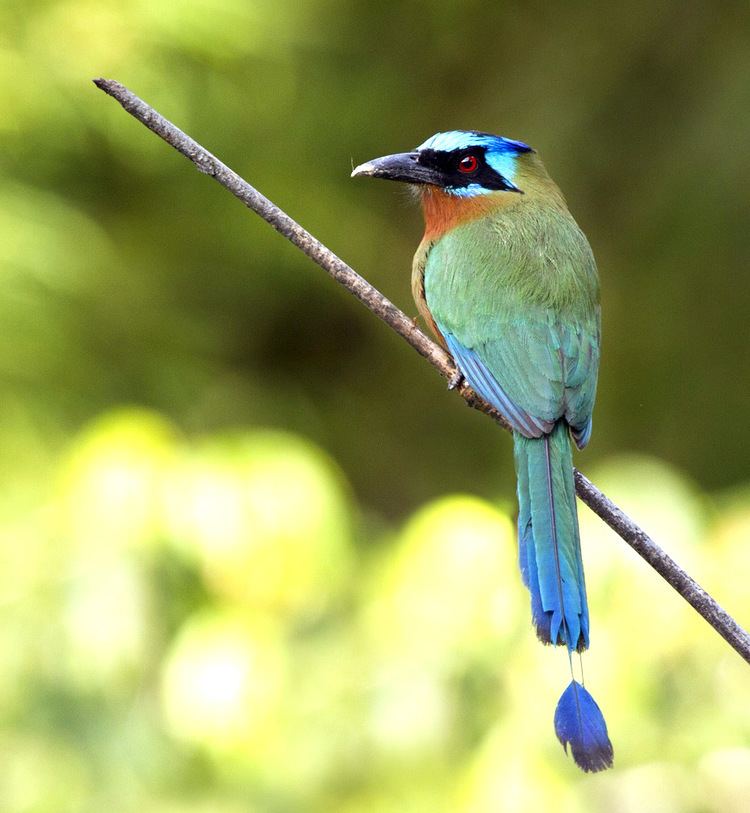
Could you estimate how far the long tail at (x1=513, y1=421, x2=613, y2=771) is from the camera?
87.4 inches

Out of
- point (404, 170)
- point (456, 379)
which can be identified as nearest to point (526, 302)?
point (456, 379)

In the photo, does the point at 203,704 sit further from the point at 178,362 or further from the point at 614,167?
the point at 614,167

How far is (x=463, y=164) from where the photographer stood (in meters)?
3.55

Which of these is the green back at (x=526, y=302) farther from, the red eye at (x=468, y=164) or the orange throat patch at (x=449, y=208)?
the red eye at (x=468, y=164)

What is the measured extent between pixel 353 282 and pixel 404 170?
1106 mm

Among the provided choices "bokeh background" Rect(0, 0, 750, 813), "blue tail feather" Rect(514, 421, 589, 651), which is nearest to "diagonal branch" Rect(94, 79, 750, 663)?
"blue tail feather" Rect(514, 421, 589, 651)

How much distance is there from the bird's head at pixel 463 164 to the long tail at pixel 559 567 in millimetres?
927

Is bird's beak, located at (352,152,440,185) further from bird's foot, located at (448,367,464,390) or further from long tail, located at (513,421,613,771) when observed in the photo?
long tail, located at (513,421,613,771)

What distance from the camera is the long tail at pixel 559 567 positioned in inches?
87.4

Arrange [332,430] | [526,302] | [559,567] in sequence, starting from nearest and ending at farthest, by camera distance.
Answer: [559,567] → [526,302] → [332,430]

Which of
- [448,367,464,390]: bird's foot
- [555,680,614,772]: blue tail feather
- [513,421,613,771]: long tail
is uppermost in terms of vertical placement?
[448,367,464,390]: bird's foot

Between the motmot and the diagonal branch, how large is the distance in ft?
0.54

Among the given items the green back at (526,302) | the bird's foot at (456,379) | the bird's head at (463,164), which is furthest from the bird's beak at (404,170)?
the bird's foot at (456,379)

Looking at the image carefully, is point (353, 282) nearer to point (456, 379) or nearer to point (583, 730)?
point (456, 379)
